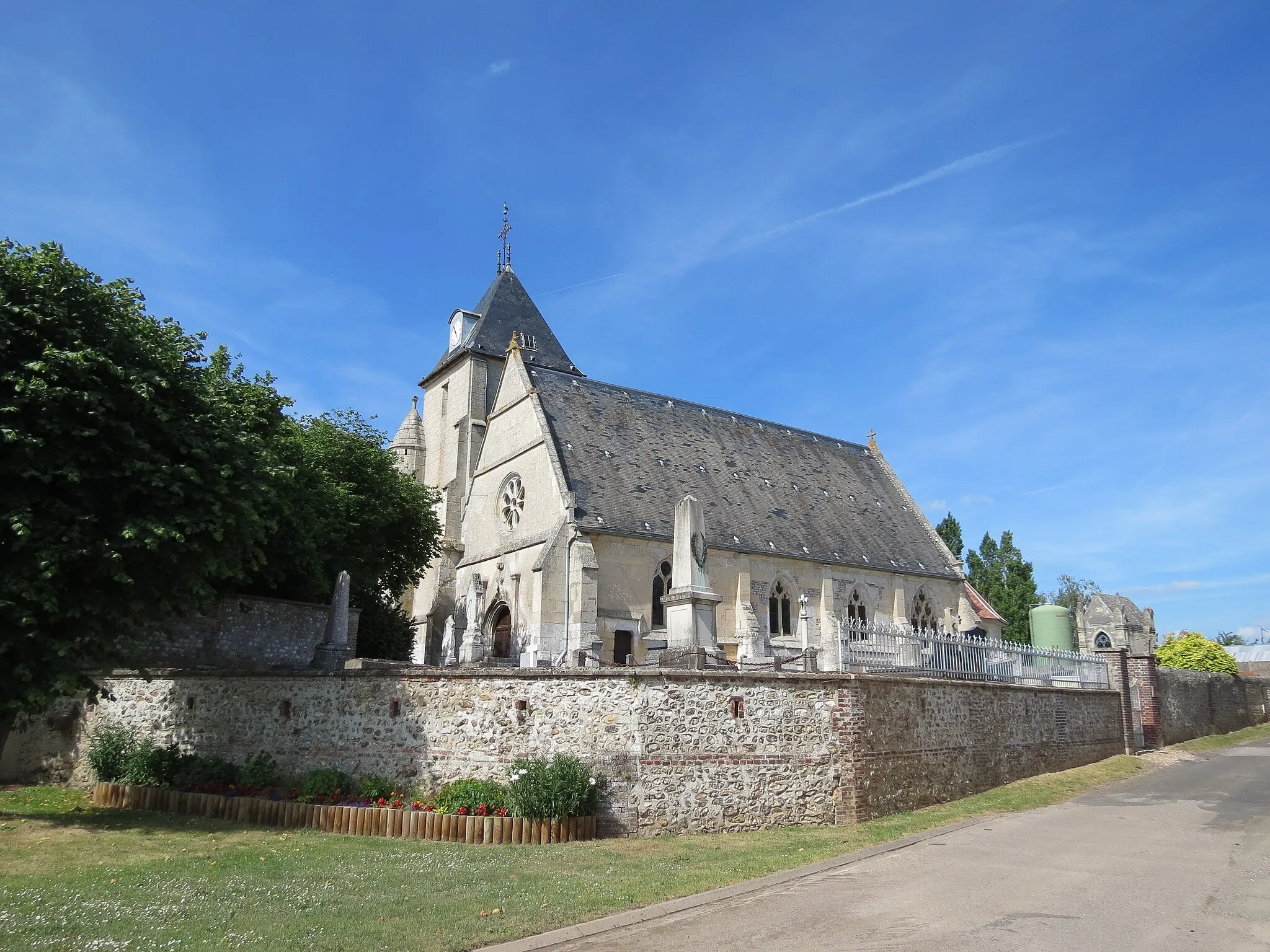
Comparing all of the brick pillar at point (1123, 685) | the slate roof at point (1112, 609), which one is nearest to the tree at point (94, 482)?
the brick pillar at point (1123, 685)

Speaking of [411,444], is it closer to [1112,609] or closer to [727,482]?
[727,482]

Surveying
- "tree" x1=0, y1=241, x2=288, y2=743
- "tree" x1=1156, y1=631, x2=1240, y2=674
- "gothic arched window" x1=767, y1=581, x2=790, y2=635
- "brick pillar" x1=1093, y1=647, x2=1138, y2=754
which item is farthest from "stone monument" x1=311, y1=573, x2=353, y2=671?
"tree" x1=1156, y1=631, x2=1240, y2=674

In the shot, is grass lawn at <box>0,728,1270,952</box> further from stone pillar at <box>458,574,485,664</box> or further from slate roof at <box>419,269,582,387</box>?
slate roof at <box>419,269,582,387</box>

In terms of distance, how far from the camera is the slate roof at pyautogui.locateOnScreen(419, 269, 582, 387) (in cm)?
4122

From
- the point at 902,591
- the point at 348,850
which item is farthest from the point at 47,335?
the point at 902,591

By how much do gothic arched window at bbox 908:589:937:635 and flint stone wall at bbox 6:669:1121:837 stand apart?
56.0ft

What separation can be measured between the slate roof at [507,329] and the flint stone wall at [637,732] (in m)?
26.8

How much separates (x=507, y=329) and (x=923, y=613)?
22509mm

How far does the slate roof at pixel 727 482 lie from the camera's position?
27.8 meters

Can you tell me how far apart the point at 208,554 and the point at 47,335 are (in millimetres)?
3806

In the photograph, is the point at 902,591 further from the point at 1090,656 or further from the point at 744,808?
the point at 744,808

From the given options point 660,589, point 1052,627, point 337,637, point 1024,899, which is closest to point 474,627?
point 337,637

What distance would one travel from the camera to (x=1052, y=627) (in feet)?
102

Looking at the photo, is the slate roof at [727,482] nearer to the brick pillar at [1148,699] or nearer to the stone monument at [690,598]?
the stone monument at [690,598]
